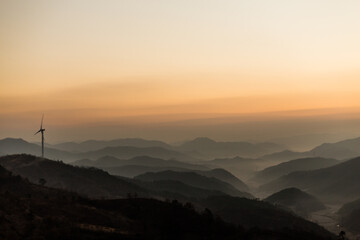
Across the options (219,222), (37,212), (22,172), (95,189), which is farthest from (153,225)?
(22,172)

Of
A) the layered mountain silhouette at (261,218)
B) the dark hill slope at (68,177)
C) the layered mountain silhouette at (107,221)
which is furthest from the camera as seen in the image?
the dark hill slope at (68,177)

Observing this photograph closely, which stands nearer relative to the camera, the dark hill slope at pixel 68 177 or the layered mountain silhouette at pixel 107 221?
the layered mountain silhouette at pixel 107 221

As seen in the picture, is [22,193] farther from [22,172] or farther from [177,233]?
[22,172]

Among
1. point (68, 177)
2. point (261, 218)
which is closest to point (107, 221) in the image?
point (261, 218)

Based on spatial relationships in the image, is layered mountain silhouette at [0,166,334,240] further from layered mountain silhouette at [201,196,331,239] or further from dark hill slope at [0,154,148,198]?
dark hill slope at [0,154,148,198]

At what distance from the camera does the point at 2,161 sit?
18662 cm

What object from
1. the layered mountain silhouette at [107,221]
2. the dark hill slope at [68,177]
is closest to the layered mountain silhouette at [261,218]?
the dark hill slope at [68,177]

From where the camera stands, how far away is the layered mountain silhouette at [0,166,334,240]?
6162 cm

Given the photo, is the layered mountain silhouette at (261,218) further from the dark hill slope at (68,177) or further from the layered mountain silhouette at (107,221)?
the layered mountain silhouette at (107,221)

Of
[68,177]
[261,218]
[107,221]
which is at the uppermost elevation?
[107,221]

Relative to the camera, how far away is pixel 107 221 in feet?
240

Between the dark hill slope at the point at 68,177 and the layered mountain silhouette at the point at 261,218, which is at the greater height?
the dark hill slope at the point at 68,177

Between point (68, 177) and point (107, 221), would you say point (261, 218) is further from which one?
point (107, 221)

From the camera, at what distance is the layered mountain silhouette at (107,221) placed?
61625 mm
